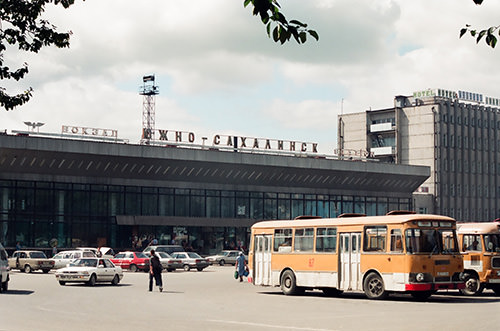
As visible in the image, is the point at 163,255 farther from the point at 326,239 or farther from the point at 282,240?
the point at 326,239

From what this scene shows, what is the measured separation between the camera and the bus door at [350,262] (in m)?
27.4

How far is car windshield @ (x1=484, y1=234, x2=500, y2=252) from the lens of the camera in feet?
93.0

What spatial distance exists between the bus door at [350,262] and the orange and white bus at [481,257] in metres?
4.28

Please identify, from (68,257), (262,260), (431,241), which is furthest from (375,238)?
(68,257)

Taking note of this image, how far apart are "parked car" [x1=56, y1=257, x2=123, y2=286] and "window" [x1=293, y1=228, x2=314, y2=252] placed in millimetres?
10003

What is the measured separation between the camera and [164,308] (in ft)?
75.9

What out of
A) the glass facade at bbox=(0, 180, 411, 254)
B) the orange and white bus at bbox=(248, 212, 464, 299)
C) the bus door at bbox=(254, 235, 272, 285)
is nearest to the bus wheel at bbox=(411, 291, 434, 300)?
the orange and white bus at bbox=(248, 212, 464, 299)

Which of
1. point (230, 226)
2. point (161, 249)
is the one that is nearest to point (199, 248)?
point (230, 226)

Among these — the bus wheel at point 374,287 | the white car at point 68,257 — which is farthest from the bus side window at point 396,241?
the white car at point 68,257

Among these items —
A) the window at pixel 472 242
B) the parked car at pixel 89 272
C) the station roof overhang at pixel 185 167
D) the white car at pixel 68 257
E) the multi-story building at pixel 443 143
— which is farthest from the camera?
the multi-story building at pixel 443 143

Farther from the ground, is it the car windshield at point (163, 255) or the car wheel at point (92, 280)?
the car windshield at point (163, 255)

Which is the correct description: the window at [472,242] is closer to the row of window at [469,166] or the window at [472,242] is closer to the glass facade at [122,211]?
the glass facade at [122,211]

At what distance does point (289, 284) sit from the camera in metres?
30.3

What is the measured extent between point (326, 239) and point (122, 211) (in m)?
41.0
